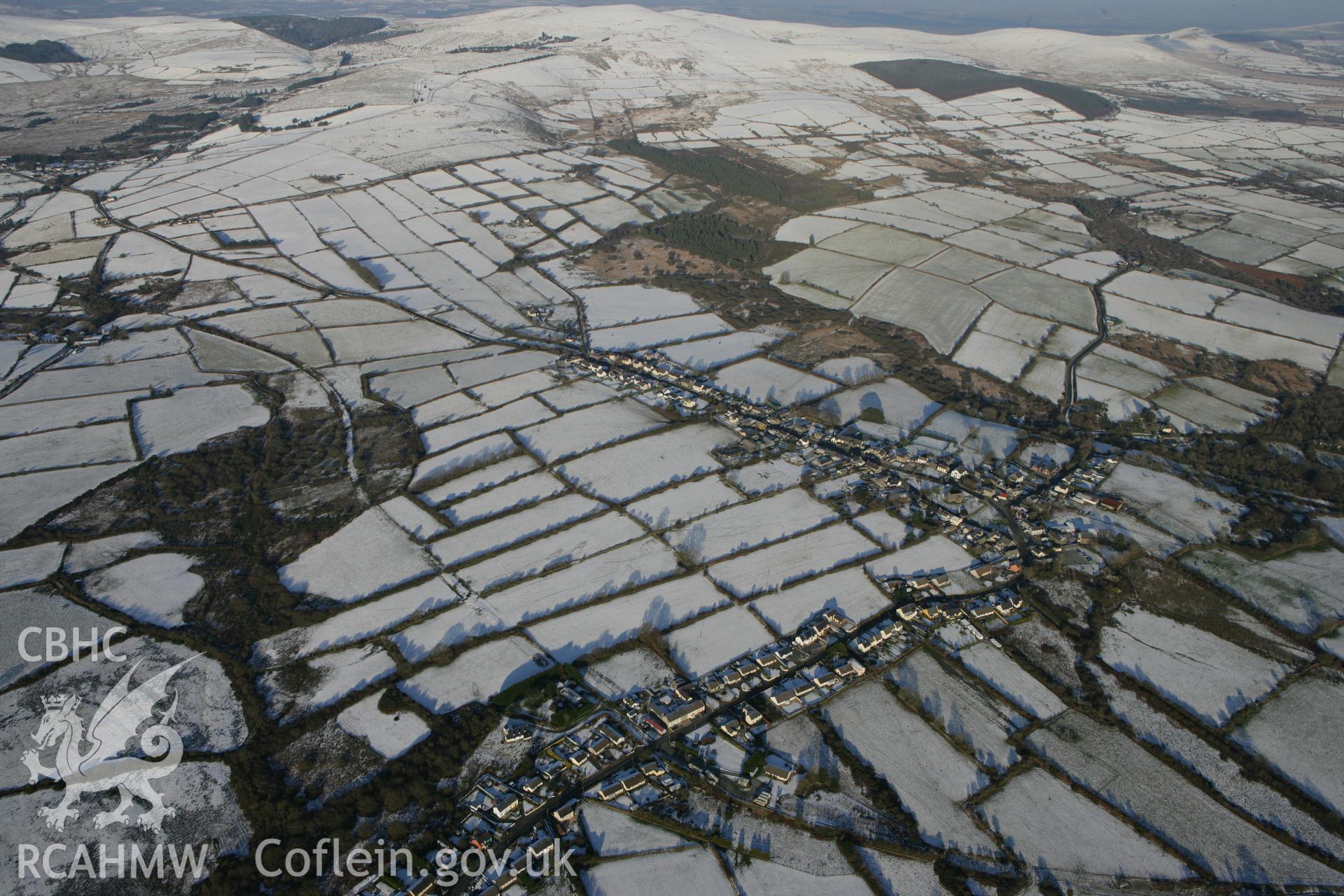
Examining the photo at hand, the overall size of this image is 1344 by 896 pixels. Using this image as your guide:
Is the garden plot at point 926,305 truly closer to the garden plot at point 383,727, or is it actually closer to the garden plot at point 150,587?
the garden plot at point 383,727

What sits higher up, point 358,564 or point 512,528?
point 512,528

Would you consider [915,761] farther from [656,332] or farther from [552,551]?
[656,332]

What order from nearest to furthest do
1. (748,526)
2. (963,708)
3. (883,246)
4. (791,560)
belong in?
1. (963,708)
2. (791,560)
3. (748,526)
4. (883,246)

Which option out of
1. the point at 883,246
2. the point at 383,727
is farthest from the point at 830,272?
the point at 383,727

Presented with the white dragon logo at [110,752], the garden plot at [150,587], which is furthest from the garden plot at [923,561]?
the garden plot at [150,587]

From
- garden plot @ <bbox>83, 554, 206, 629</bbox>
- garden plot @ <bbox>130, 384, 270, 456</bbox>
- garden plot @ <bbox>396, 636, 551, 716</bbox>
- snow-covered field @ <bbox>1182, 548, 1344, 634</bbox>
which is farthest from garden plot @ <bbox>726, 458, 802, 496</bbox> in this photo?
garden plot @ <bbox>130, 384, 270, 456</bbox>
